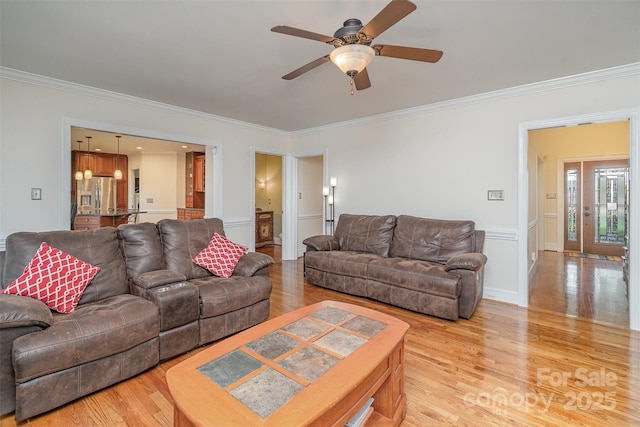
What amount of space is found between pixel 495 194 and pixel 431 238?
943 millimetres

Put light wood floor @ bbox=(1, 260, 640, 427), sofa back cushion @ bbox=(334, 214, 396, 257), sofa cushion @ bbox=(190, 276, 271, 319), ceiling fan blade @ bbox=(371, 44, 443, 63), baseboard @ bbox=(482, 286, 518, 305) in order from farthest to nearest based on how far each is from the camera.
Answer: sofa back cushion @ bbox=(334, 214, 396, 257) < baseboard @ bbox=(482, 286, 518, 305) < sofa cushion @ bbox=(190, 276, 271, 319) < ceiling fan blade @ bbox=(371, 44, 443, 63) < light wood floor @ bbox=(1, 260, 640, 427)

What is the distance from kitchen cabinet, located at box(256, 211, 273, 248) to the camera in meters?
7.19

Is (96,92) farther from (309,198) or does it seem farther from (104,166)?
(104,166)

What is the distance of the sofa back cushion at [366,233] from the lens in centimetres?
418

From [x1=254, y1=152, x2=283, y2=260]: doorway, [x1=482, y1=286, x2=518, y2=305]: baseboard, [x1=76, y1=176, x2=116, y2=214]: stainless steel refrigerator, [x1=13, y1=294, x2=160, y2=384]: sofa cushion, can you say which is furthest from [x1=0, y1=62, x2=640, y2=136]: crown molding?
[x1=76, y1=176, x2=116, y2=214]: stainless steel refrigerator

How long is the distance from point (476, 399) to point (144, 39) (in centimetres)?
353

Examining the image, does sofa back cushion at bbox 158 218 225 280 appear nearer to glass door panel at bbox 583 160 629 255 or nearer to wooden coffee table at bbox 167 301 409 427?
wooden coffee table at bbox 167 301 409 427

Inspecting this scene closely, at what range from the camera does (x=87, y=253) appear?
96.7 inches

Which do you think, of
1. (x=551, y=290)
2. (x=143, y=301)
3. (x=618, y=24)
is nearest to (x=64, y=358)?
(x=143, y=301)

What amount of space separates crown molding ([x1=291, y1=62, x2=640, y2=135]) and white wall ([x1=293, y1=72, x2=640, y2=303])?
0.04 feet

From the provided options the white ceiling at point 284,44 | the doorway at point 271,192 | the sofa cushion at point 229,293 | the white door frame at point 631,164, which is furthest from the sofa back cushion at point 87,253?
the doorway at point 271,192

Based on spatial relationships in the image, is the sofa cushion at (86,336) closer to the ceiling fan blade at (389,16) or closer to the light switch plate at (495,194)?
the ceiling fan blade at (389,16)

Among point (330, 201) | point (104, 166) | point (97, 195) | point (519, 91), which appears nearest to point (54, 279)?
point (330, 201)

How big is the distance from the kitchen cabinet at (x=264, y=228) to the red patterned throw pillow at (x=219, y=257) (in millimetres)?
3952
